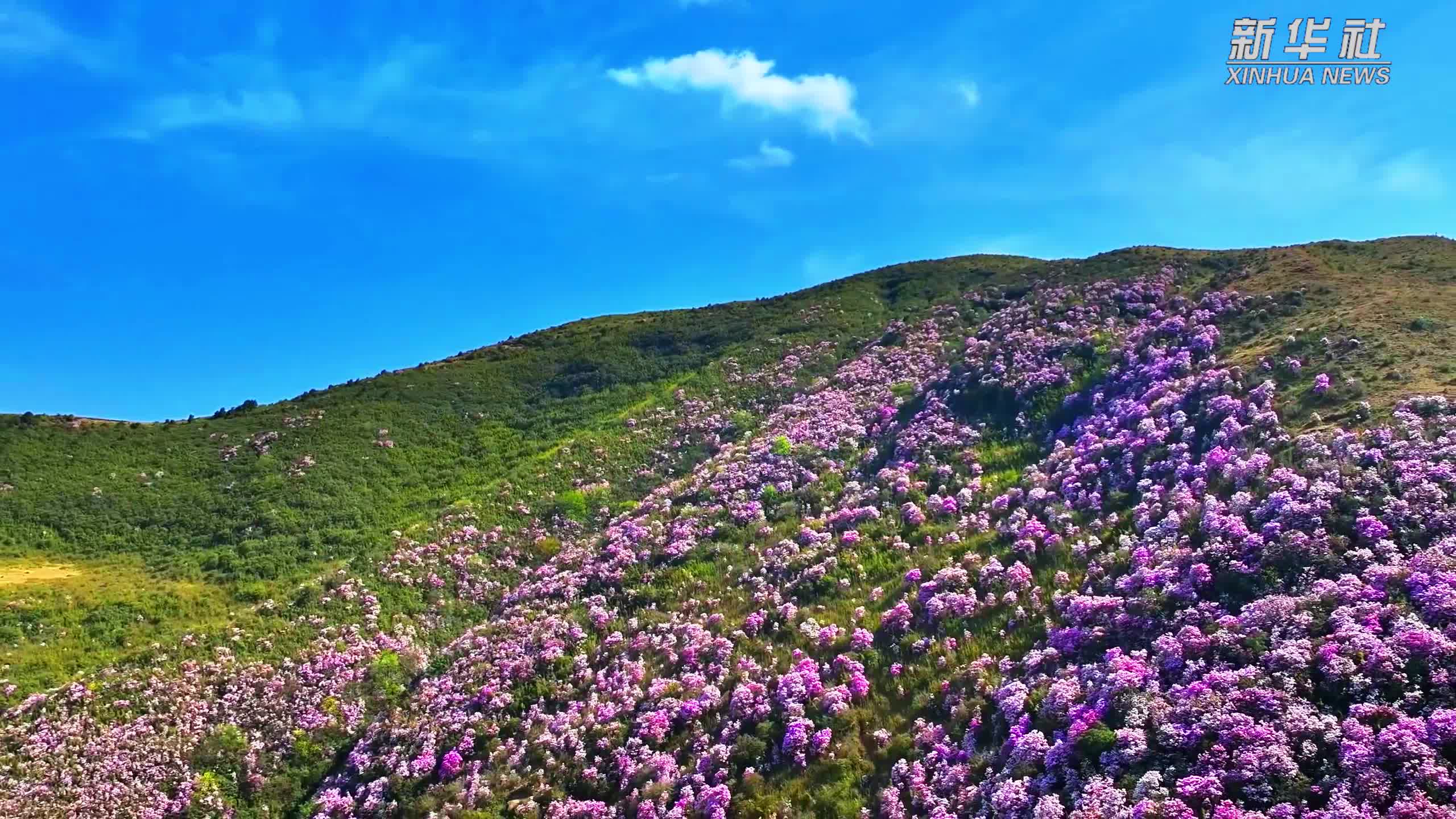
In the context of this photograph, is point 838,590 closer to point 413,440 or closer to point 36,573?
point 36,573

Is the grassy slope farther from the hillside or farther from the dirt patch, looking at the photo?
the dirt patch

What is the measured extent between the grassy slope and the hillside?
0.28 metres

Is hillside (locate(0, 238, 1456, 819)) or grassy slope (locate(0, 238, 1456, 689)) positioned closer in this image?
hillside (locate(0, 238, 1456, 819))

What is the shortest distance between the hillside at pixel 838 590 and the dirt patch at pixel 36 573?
0.27 meters

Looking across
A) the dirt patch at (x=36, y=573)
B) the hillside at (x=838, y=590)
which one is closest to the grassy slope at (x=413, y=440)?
the hillside at (x=838, y=590)

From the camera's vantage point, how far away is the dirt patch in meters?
32.0

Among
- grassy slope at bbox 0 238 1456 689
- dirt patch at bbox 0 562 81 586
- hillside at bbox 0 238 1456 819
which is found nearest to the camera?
hillside at bbox 0 238 1456 819

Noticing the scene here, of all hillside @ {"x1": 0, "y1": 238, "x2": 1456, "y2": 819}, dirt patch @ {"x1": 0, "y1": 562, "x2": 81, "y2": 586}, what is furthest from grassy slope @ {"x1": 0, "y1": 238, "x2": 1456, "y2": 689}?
dirt patch @ {"x1": 0, "y1": 562, "x2": 81, "y2": 586}

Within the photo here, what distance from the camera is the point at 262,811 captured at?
21203mm

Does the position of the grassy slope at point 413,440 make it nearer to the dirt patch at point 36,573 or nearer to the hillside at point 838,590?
the hillside at point 838,590

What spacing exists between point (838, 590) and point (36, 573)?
31.3m

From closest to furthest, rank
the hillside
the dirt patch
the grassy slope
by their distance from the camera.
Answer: the hillside
the grassy slope
the dirt patch

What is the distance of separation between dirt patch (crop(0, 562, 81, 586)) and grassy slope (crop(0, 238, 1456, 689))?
0.57 meters

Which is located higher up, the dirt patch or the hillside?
the hillside
